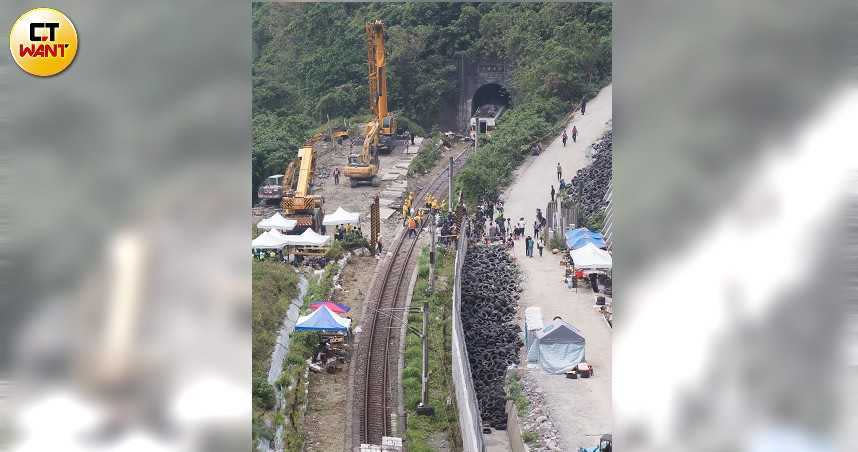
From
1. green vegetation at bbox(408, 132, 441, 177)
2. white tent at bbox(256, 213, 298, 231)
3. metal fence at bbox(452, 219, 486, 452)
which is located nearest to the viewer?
metal fence at bbox(452, 219, 486, 452)

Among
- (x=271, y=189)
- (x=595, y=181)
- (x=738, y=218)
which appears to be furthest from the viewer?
(x=271, y=189)

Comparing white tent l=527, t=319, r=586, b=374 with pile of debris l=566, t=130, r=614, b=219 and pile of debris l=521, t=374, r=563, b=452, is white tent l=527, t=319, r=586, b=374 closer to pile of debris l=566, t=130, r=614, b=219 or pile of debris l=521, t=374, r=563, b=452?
pile of debris l=521, t=374, r=563, b=452

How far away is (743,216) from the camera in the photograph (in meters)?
4.20

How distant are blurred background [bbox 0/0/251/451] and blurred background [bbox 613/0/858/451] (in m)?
1.52

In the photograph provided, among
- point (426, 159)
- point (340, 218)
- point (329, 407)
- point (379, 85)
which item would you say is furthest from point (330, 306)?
point (426, 159)

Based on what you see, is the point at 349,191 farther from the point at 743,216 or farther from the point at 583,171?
the point at 743,216

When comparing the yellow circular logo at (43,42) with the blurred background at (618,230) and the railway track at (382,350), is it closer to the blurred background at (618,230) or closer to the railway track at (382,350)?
the blurred background at (618,230)

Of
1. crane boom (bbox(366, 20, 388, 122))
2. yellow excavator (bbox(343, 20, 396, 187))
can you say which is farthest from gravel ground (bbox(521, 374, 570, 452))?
yellow excavator (bbox(343, 20, 396, 187))

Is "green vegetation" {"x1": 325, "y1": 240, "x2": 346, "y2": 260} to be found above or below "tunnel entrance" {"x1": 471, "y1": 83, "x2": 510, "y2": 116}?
below

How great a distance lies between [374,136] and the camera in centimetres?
1280

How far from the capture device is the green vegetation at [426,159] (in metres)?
13.1

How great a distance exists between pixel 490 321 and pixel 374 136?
12.4 feet

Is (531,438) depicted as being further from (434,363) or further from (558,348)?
(434,363)

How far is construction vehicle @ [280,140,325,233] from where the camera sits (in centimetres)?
1180
